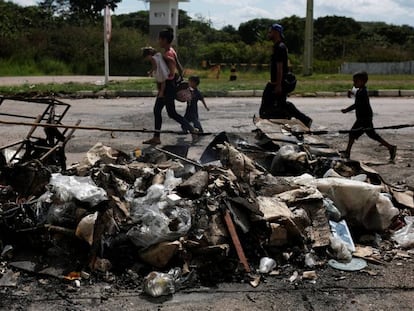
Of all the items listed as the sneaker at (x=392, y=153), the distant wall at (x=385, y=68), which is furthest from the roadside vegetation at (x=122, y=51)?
the sneaker at (x=392, y=153)

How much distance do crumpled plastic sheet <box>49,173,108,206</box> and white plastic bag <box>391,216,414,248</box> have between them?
233cm

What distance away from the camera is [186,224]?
12.7ft

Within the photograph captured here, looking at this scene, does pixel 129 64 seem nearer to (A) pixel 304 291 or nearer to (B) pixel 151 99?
(B) pixel 151 99

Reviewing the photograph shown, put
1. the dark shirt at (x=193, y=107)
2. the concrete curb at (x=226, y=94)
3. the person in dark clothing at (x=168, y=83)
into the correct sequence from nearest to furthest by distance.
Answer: the person in dark clothing at (x=168, y=83) → the dark shirt at (x=193, y=107) → the concrete curb at (x=226, y=94)

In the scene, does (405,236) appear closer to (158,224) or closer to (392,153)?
(158,224)

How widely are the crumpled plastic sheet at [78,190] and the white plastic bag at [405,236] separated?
2.33 metres

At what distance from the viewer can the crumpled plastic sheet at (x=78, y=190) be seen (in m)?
3.97

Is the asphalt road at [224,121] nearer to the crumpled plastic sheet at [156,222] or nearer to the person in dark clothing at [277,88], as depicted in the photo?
the person in dark clothing at [277,88]

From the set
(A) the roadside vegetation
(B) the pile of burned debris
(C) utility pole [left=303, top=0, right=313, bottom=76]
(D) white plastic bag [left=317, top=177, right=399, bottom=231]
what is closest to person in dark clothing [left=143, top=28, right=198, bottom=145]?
(B) the pile of burned debris

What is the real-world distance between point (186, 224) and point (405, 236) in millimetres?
1838

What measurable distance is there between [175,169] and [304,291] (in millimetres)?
1771

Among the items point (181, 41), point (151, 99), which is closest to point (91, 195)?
point (151, 99)

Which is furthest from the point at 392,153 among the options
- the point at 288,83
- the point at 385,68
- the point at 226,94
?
the point at 385,68

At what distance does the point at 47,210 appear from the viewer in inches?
161
